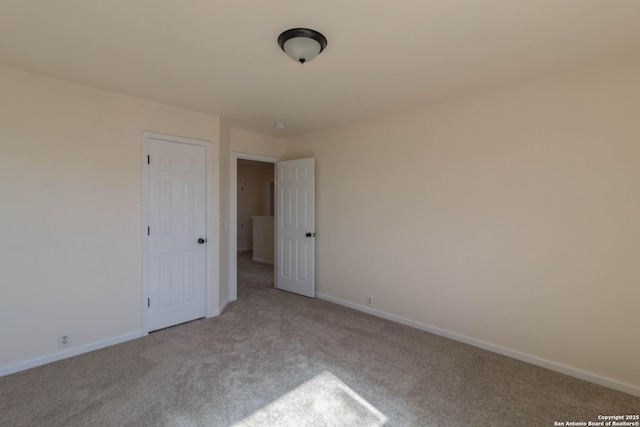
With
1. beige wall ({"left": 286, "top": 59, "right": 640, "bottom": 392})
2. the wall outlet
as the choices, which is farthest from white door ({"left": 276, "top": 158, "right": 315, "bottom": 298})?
the wall outlet

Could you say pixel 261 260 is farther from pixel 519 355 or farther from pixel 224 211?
pixel 519 355

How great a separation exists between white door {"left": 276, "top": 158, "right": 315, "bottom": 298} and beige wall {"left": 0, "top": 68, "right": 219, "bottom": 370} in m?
1.95

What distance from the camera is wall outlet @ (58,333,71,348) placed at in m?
2.60

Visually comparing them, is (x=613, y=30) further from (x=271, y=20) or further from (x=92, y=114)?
(x=92, y=114)

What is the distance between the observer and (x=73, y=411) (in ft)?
6.40

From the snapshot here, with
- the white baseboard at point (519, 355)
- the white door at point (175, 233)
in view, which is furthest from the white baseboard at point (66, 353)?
the white baseboard at point (519, 355)

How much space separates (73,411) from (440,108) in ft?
13.3

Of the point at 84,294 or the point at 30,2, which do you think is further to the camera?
the point at 84,294

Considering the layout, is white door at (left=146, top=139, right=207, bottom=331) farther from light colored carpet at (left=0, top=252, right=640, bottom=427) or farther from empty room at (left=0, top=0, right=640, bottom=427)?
light colored carpet at (left=0, top=252, right=640, bottom=427)

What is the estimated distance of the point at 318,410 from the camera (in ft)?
6.46

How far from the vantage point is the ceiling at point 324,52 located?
64.5 inches

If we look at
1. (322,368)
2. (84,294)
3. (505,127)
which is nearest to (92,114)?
(84,294)

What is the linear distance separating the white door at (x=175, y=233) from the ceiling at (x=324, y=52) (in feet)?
2.37

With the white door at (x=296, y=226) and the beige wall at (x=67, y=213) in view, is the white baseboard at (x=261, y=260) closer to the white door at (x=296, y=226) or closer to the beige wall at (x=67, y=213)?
the white door at (x=296, y=226)
